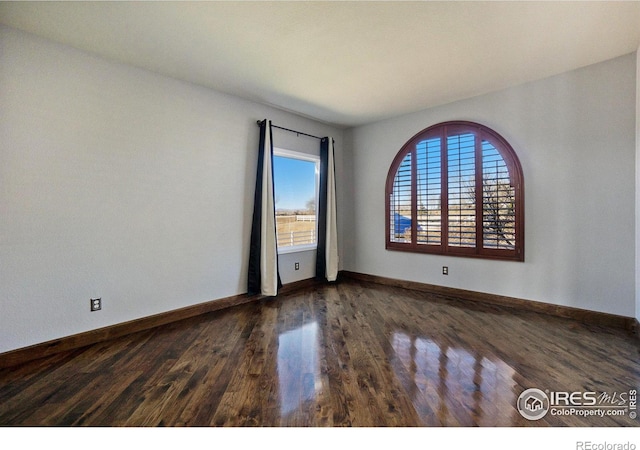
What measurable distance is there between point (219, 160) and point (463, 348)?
3.31 meters

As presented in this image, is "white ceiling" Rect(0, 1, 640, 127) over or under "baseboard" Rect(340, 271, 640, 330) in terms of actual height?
over

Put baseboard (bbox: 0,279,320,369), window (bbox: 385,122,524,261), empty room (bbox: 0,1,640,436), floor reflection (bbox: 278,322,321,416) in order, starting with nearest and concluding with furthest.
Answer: floor reflection (bbox: 278,322,321,416), empty room (bbox: 0,1,640,436), baseboard (bbox: 0,279,320,369), window (bbox: 385,122,524,261)

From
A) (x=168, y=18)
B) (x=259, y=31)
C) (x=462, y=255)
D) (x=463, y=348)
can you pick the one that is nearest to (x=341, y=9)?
(x=259, y=31)

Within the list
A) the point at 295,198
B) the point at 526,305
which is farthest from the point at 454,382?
the point at 295,198

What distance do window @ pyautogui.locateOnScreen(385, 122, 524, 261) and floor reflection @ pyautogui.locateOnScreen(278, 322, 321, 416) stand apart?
232cm

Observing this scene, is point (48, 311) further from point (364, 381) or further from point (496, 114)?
point (496, 114)

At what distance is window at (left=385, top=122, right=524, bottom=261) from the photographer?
3518 millimetres

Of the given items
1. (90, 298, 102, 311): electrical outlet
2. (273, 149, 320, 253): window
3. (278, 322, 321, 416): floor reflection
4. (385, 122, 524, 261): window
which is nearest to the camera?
(278, 322, 321, 416): floor reflection

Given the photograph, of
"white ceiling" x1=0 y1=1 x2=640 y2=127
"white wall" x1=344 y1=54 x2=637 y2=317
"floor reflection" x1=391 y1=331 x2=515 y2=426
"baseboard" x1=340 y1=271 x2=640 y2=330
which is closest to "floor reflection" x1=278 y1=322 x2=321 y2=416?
"floor reflection" x1=391 y1=331 x2=515 y2=426

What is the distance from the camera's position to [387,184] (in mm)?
4645

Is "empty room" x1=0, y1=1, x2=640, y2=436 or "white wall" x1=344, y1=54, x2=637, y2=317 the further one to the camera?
"white wall" x1=344, y1=54, x2=637, y2=317

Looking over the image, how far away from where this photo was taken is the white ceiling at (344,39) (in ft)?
6.87

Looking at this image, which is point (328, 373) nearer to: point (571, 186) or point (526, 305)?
point (526, 305)

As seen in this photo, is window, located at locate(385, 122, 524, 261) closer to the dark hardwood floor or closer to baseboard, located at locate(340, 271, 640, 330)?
baseboard, located at locate(340, 271, 640, 330)
